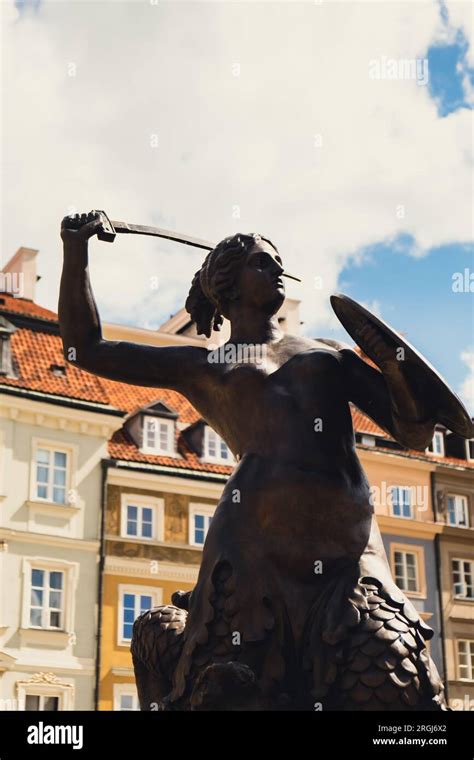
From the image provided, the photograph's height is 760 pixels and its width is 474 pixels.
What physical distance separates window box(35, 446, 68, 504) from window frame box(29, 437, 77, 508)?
0.16 ft

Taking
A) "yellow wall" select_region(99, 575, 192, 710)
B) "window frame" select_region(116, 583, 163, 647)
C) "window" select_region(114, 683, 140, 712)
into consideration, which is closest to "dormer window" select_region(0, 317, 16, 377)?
"yellow wall" select_region(99, 575, 192, 710)

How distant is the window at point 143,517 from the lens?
34375 mm

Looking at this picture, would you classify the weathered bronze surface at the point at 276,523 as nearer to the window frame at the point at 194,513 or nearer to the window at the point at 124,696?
the window at the point at 124,696

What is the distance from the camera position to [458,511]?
138 ft

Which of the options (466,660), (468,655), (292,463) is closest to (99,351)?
(292,463)

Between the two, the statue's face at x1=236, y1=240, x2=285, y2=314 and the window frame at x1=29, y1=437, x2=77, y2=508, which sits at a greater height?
the window frame at x1=29, y1=437, x2=77, y2=508

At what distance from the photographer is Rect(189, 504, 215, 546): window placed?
1382 inches

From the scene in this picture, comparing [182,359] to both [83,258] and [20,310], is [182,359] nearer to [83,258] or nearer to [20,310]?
[83,258]

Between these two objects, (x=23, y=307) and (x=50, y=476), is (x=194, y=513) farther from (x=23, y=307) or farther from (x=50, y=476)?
(x=23, y=307)

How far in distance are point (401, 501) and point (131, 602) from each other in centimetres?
1150

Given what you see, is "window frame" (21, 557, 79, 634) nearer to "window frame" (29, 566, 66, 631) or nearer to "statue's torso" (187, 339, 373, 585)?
"window frame" (29, 566, 66, 631)

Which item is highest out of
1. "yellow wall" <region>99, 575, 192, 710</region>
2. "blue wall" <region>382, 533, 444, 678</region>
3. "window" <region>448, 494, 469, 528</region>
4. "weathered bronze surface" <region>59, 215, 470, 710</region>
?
"window" <region>448, 494, 469, 528</region>

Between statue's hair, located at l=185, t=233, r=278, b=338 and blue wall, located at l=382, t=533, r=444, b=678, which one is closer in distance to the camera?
statue's hair, located at l=185, t=233, r=278, b=338

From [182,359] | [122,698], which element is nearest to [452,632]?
[122,698]
